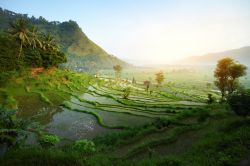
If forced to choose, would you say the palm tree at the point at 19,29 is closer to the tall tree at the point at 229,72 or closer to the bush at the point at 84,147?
the bush at the point at 84,147

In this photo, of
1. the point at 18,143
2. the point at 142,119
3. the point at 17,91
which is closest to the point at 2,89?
the point at 17,91

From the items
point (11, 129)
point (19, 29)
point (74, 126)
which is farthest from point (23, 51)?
point (11, 129)

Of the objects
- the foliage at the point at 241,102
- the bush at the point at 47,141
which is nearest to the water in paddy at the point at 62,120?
the bush at the point at 47,141

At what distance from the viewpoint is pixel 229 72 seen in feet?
143

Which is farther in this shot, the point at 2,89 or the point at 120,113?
the point at 2,89

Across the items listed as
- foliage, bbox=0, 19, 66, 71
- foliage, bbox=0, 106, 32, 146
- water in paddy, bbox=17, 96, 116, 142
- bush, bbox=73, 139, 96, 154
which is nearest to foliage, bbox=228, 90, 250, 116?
bush, bbox=73, 139, 96, 154

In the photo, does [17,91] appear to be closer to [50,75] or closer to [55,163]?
[50,75]

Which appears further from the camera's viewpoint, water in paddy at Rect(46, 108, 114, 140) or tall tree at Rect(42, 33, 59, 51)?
tall tree at Rect(42, 33, 59, 51)

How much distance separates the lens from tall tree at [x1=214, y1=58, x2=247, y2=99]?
42.2m

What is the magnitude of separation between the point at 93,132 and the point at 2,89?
79.0 ft

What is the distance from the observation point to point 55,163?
8281mm

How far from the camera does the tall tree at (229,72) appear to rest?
42.2 meters

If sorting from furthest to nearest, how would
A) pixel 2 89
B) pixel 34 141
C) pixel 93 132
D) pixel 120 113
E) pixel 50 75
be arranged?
pixel 50 75
pixel 2 89
pixel 120 113
pixel 93 132
pixel 34 141

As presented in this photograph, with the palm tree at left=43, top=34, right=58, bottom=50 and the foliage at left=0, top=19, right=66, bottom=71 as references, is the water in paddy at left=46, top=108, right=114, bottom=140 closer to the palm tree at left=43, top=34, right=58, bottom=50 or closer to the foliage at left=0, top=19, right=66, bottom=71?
the foliage at left=0, top=19, right=66, bottom=71
